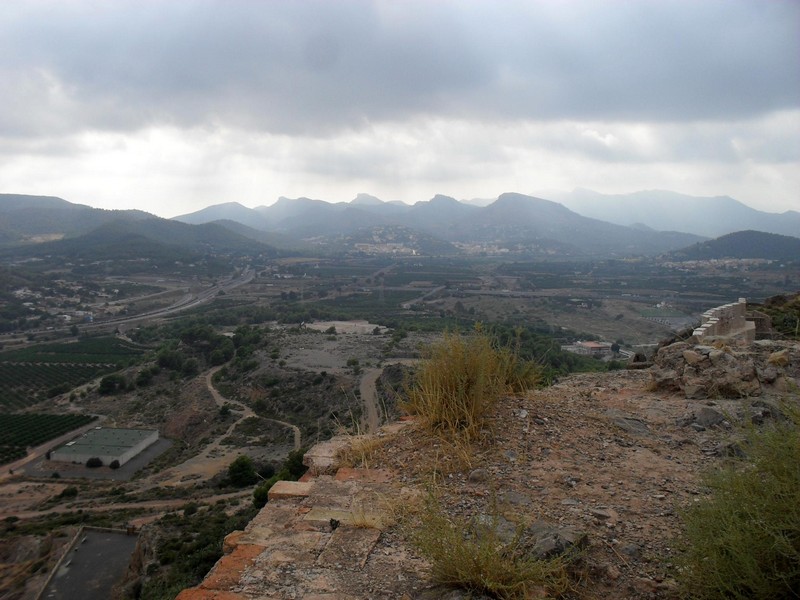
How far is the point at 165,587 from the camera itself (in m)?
11.1

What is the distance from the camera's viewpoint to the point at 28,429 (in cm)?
3188

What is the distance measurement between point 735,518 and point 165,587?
12.4 meters

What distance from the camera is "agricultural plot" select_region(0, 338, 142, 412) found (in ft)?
128

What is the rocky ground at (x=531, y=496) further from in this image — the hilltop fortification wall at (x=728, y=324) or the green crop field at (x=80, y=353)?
the green crop field at (x=80, y=353)

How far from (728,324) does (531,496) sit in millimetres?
8703

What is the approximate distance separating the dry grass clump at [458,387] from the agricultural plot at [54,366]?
4346 centimetres

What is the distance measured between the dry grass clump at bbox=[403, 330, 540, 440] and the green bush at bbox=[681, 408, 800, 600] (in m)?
1.94

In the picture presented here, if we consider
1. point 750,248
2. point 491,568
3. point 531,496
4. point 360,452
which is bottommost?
point 360,452

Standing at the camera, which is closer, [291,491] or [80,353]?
[291,491]

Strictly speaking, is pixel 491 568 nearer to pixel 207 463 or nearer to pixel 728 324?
pixel 728 324

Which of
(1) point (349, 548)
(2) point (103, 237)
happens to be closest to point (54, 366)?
(1) point (349, 548)

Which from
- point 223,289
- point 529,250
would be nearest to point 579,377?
point 223,289

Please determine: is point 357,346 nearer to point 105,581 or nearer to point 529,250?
point 105,581

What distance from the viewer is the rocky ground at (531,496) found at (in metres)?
2.65
